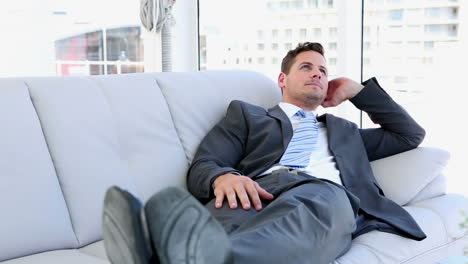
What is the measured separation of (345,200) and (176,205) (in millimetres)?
774

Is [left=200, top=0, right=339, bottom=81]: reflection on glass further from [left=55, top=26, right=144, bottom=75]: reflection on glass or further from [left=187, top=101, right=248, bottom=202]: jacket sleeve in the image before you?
[left=187, top=101, right=248, bottom=202]: jacket sleeve

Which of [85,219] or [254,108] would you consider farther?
[254,108]

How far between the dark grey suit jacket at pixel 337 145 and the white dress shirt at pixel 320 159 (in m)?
0.03

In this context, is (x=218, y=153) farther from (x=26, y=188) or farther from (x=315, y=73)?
(x=26, y=188)

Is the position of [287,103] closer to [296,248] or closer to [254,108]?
[254,108]

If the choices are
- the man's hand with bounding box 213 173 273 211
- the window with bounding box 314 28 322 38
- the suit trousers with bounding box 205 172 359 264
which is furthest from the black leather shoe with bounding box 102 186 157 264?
the window with bounding box 314 28 322 38

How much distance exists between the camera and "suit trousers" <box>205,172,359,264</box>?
1.48 m

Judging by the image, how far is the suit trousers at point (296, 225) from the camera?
4.86ft

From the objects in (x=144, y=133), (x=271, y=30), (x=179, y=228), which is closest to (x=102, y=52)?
(x=271, y=30)

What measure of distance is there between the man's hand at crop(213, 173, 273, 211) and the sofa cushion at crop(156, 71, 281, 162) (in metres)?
0.38

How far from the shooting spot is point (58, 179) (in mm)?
1881

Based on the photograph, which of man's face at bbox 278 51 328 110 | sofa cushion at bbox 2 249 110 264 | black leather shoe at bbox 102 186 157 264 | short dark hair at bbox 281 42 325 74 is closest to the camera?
black leather shoe at bbox 102 186 157 264

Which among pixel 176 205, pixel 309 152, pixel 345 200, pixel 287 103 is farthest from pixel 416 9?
pixel 176 205

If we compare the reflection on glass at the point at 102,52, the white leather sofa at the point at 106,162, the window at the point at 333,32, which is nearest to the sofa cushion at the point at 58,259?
the white leather sofa at the point at 106,162
